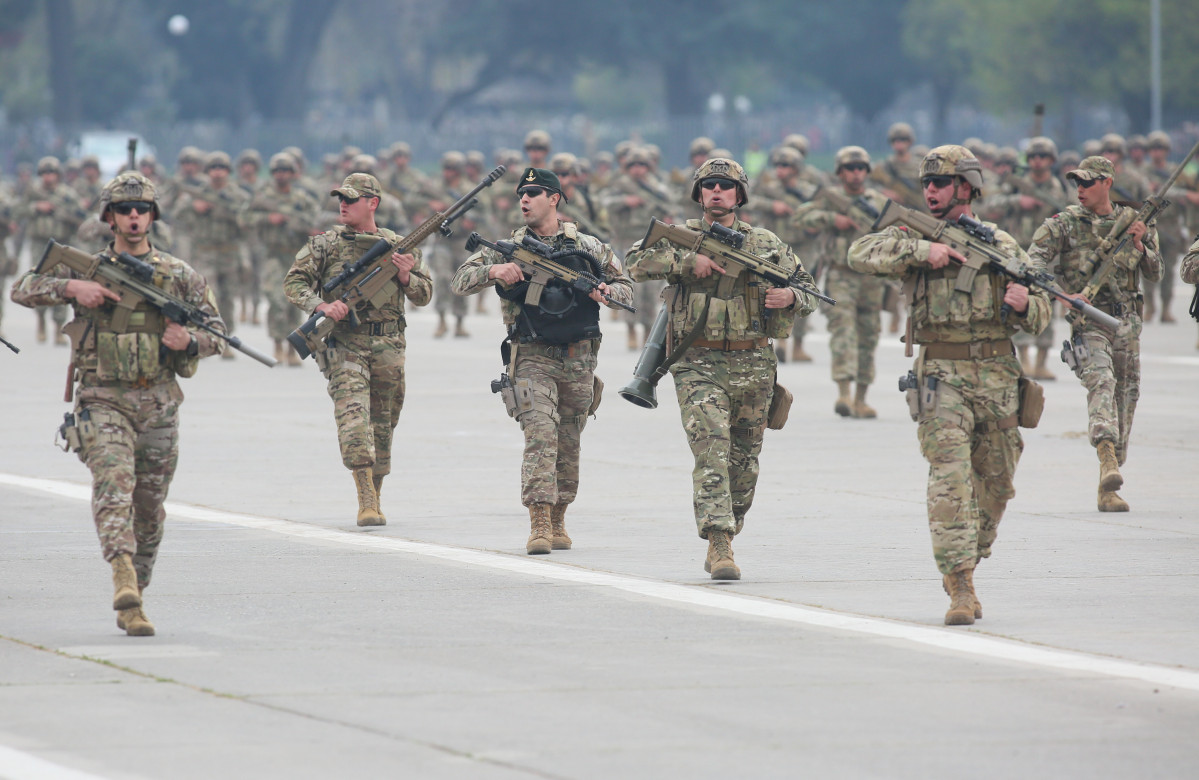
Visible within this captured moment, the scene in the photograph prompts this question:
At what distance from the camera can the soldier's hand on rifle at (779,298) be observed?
979 centimetres

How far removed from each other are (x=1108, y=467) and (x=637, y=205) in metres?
13.3

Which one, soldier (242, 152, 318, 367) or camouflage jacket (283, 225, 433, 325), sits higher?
soldier (242, 152, 318, 367)

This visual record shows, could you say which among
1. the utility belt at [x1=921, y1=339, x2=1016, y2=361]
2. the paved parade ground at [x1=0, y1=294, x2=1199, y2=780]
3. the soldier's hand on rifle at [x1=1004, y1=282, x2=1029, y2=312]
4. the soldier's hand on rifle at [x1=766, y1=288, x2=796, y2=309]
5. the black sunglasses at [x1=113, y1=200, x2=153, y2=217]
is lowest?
the paved parade ground at [x1=0, y1=294, x2=1199, y2=780]

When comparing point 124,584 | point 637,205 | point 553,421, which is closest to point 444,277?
point 637,205

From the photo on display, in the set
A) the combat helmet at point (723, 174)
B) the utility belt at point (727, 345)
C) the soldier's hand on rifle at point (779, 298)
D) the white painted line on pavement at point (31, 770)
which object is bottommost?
the white painted line on pavement at point (31, 770)

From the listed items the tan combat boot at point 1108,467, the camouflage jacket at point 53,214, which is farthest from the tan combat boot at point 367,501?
the camouflage jacket at point 53,214

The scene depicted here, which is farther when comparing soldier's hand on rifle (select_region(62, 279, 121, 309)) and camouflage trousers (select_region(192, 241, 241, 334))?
camouflage trousers (select_region(192, 241, 241, 334))

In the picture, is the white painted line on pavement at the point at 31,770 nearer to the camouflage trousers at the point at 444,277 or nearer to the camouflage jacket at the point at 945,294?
the camouflage jacket at the point at 945,294

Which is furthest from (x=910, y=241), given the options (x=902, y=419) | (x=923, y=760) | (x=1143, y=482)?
(x=902, y=419)

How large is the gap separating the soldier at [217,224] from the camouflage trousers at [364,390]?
40.5 ft

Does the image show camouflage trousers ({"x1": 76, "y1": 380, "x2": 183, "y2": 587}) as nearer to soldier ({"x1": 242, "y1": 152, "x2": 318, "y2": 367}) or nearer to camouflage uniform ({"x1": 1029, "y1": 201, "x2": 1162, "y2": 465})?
camouflage uniform ({"x1": 1029, "y1": 201, "x2": 1162, "y2": 465})

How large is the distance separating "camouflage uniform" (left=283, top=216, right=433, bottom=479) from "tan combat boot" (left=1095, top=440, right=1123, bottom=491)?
4050 millimetres

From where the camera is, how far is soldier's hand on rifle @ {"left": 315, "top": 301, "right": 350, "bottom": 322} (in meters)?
11.6

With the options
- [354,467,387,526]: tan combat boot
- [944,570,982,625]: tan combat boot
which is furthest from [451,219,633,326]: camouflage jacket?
[944,570,982,625]: tan combat boot
